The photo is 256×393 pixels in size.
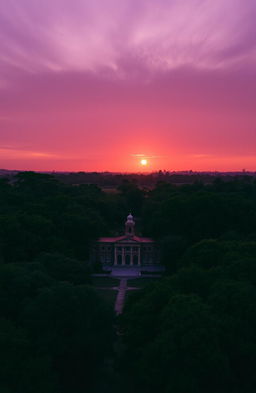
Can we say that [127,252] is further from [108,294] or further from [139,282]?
[108,294]

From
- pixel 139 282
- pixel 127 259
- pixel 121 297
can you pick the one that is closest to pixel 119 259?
pixel 127 259

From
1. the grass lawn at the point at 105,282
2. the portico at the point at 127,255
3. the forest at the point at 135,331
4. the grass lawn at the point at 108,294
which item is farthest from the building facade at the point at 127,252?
the forest at the point at 135,331

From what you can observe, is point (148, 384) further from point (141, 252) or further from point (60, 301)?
point (141, 252)

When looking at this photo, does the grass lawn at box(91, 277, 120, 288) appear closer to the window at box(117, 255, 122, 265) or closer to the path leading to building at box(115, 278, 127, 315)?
the path leading to building at box(115, 278, 127, 315)

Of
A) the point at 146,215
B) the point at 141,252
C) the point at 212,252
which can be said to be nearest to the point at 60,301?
the point at 212,252

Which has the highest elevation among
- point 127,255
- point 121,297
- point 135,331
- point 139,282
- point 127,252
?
point 135,331

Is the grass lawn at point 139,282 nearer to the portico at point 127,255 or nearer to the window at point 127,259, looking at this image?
the portico at point 127,255
